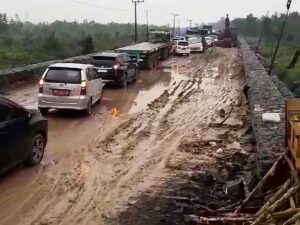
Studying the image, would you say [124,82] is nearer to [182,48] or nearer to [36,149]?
[36,149]

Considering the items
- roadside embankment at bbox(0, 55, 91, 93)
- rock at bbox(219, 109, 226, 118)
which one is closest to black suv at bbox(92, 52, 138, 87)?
roadside embankment at bbox(0, 55, 91, 93)

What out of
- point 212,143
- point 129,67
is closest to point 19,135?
point 212,143

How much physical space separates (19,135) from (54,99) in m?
6.06

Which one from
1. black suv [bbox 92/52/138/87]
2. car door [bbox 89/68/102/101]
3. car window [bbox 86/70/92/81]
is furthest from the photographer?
black suv [bbox 92/52/138/87]

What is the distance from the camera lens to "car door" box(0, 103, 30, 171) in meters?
8.32

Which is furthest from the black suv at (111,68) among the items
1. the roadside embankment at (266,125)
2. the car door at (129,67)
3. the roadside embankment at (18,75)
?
the roadside embankment at (266,125)

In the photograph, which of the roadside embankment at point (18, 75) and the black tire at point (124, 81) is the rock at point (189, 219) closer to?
the roadside embankment at point (18, 75)

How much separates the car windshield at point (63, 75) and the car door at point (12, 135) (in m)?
5.67

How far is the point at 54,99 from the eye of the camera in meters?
14.9

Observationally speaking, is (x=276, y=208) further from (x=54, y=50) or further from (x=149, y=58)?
(x=54, y=50)

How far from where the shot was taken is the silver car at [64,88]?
1486 cm

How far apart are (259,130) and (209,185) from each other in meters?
2.36

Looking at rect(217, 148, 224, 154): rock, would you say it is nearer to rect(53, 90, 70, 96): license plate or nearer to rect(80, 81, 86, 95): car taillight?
rect(80, 81, 86, 95): car taillight

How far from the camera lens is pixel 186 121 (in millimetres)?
14938
